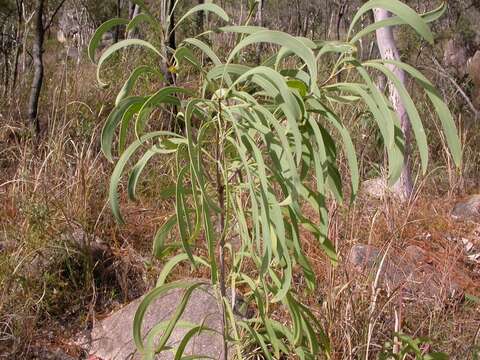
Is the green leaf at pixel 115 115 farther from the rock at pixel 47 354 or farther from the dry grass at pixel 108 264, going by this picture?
the rock at pixel 47 354

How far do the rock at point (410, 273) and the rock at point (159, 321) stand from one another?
0.61 metres

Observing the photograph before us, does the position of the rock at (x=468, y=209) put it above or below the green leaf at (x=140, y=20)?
below

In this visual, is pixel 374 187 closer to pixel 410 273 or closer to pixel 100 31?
pixel 410 273

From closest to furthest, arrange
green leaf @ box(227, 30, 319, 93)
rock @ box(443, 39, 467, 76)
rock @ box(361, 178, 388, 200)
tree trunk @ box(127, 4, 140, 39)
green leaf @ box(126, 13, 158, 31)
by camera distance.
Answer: green leaf @ box(227, 30, 319, 93)
green leaf @ box(126, 13, 158, 31)
rock @ box(361, 178, 388, 200)
tree trunk @ box(127, 4, 140, 39)
rock @ box(443, 39, 467, 76)

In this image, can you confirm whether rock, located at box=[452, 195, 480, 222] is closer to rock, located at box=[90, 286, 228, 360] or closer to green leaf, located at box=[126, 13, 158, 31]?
rock, located at box=[90, 286, 228, 360]

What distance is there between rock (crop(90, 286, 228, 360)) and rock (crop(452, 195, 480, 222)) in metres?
2.23

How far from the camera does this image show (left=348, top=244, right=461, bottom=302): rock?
2625 millimetres

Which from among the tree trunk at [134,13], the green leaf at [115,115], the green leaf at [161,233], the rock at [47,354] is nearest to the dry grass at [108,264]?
the rock at [47,354]

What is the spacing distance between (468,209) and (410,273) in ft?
5.47

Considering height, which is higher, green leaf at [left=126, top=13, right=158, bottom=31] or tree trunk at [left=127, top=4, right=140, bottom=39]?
tree trunk at [left=127, top=4, right=140, bottom=39]

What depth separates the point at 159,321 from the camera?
2432mm

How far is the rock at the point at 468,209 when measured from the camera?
404cm

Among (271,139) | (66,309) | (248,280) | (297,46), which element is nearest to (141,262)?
(66,309)

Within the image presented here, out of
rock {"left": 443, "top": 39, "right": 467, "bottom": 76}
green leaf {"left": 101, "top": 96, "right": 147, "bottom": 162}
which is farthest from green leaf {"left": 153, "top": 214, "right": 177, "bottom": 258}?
rock {"left": 443, "top": 39, "right": 467, "bottom": 76}
